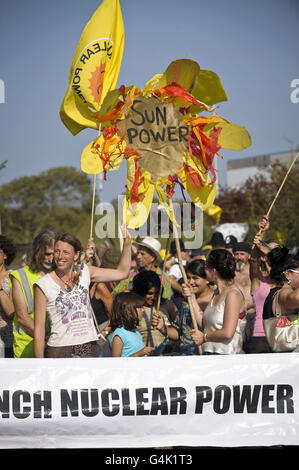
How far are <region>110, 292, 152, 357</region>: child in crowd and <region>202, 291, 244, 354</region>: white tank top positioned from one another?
0.50 metres

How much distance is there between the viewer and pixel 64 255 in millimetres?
4207

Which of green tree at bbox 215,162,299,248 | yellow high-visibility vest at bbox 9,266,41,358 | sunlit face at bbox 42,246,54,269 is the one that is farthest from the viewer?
green tree at bbox 215,162,299,248

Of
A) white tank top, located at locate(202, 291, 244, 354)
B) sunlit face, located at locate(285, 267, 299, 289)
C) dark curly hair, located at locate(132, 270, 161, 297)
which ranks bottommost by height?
white tank top, located at locate(202, 291, 244, 354)

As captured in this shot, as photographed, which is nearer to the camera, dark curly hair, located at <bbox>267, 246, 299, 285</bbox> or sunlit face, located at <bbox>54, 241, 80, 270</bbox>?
sunlit face, located at <bbox>54, 241, 80, 270</bbox>

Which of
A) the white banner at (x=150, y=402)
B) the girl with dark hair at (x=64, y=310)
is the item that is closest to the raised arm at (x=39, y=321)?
the girl with dark hair at (x=64, y=310)

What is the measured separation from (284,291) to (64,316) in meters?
1.53

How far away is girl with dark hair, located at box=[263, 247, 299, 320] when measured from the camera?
408 cm

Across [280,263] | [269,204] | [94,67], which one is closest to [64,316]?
[280,263]

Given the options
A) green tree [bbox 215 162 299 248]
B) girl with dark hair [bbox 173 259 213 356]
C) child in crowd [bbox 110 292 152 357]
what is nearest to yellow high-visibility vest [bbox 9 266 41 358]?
child in crowd [bbox 110 292 152 357]

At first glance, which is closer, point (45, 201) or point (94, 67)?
point (94, 67)

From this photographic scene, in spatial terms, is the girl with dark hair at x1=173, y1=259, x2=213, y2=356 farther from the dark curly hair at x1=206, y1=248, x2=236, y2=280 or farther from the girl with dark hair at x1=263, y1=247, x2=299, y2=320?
the girl with dark hair at x1=263, y1=247, x2=299, y2=320

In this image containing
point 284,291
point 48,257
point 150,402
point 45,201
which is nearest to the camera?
point 150,402

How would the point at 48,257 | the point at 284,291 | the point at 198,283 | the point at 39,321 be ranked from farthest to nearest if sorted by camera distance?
the point at 198,283, the point at 48,257, the point at 284,291, the point at 39,321

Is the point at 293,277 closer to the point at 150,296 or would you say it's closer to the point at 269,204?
the point at 150,296
